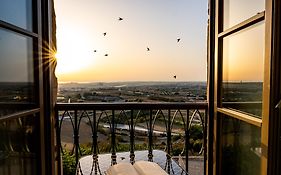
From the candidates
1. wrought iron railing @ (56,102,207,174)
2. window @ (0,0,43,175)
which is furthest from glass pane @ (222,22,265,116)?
window @ (0,0,43,175)

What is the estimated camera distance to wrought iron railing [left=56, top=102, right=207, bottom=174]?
8.18ft

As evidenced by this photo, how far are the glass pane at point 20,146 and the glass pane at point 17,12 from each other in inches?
22.3

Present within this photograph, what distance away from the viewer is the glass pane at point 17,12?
1.54 metres

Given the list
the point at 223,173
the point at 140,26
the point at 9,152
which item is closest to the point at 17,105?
the point at 9,152

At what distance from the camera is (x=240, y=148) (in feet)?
5.93

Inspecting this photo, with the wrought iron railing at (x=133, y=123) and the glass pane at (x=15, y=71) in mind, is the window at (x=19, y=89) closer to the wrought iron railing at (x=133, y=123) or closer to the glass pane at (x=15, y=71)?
the glass pane at (x=15, y=71)

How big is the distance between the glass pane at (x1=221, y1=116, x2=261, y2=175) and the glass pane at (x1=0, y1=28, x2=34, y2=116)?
1331mm

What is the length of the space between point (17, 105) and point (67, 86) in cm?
88

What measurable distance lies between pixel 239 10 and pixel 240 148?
85 centimetres

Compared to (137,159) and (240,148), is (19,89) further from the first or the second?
(240,148)

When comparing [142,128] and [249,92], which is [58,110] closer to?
[142,128]

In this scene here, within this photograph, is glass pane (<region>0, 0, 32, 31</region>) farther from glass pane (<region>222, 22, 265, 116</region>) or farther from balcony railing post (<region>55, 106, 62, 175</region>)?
glass pane (<region>222, 22, 265, 116</region>)

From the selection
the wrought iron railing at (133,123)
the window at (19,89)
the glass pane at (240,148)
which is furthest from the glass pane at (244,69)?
the window at (19,89)

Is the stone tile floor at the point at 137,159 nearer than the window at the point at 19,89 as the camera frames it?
No
